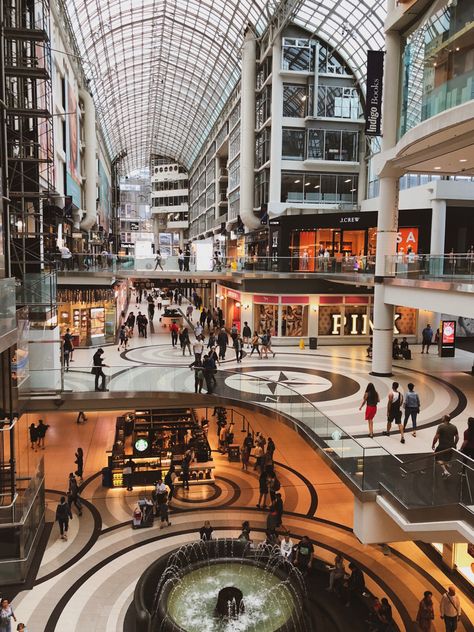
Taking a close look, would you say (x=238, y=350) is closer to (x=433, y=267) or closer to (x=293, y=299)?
(x=293, y=299)

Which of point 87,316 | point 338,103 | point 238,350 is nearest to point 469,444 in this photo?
point 238,350

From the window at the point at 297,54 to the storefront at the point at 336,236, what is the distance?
11.4 m

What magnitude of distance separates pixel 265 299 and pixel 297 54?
734 inches

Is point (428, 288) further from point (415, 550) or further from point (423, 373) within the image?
point (415, 550)

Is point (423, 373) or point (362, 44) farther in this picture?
point (362, 44)

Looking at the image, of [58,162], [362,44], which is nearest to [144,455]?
[58,162]

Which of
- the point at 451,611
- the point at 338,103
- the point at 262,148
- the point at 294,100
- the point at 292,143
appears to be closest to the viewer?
the point at 451,611

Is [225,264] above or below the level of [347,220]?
below

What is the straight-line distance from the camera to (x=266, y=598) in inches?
484

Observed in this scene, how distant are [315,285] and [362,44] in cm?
1891

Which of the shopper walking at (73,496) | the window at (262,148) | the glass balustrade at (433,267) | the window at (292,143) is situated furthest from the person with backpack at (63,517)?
the window at (262,148)

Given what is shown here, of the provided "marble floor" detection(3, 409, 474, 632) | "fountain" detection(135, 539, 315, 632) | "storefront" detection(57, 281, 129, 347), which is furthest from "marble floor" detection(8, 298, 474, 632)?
"storefront" detection(57, 281, 129, 347)

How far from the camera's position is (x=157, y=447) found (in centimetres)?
2241

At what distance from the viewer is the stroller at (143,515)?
1647 cm
